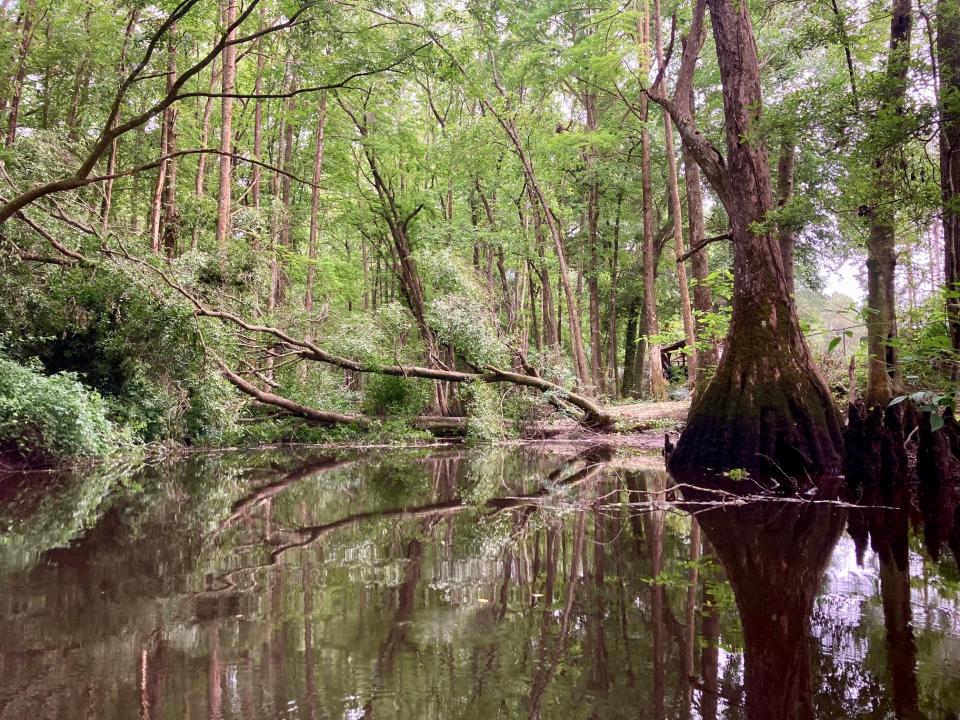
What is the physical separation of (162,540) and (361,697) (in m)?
3.28

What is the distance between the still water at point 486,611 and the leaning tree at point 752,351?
1505 millimetres

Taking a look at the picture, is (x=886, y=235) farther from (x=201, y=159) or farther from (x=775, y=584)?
(x=201, y=159)

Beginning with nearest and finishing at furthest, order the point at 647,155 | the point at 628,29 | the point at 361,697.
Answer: the point at 361,697 → the point at 628,29 → the point at 647,155

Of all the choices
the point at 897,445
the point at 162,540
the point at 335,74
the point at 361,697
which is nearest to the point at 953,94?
the point at 897,445

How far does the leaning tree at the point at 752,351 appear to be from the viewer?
7.77m

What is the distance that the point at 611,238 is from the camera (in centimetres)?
2669

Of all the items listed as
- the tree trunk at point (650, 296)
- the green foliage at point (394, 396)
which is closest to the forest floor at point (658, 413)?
the tree trunk at point (650, 296)

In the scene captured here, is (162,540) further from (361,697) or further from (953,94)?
(953,94)

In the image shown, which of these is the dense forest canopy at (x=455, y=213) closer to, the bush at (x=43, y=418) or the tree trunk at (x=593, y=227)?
the bush at (x=43, y=418)

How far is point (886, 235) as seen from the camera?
8625mm

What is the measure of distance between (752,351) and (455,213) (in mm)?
18700

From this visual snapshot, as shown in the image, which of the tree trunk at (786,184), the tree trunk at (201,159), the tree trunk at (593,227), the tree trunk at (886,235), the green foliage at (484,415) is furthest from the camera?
the tree trunk at (593,227)

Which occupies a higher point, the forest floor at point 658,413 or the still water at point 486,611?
the forest floor at point 658,413

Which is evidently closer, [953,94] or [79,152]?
[953,94]
